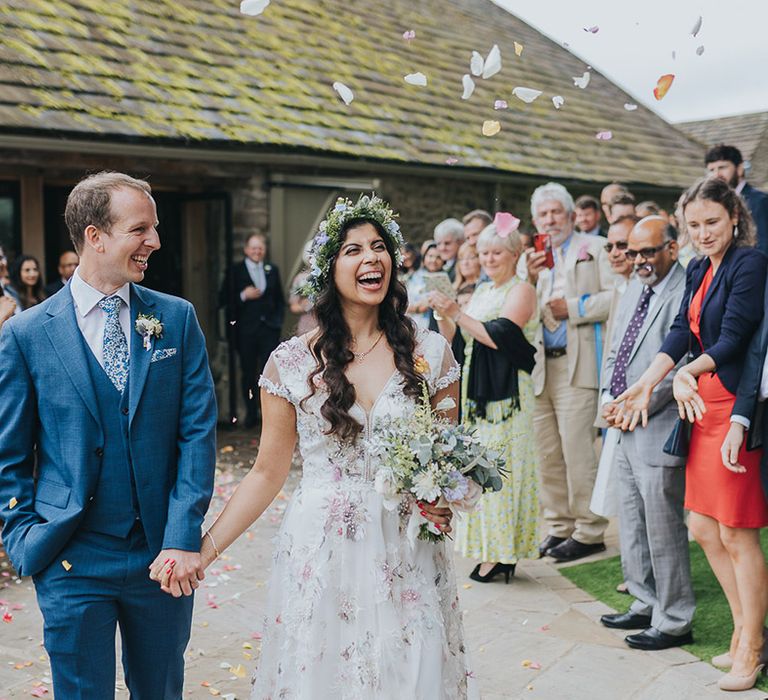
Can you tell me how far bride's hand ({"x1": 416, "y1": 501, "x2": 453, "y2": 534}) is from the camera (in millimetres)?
3002

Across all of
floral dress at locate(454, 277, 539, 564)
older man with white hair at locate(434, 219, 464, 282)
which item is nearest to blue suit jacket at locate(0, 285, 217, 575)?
floral dress at locate(454, 277, 539, 564)

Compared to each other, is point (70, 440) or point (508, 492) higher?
point (70, 440)

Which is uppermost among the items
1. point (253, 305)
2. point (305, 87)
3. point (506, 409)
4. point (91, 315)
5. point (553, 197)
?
point (305, 87)

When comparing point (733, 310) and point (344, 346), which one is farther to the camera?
point (733, 310)

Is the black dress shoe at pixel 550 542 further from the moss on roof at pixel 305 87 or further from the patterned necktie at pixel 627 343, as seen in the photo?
the moss on roof at pixel 305 87

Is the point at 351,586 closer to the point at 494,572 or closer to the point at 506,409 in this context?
the point at 506,409

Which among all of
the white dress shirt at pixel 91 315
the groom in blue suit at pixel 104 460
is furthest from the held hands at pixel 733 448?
the white dress shirt at pixel 91 315

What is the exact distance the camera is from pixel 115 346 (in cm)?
310

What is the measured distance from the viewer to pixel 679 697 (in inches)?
167

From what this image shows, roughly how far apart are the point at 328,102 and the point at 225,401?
3.91 meters

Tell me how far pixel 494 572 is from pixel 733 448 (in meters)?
2.20

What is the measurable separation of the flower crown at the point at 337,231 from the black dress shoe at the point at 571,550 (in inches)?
142

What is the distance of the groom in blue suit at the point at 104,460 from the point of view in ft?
9.70

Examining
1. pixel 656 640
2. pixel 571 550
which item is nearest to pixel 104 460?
pixel 656 640
